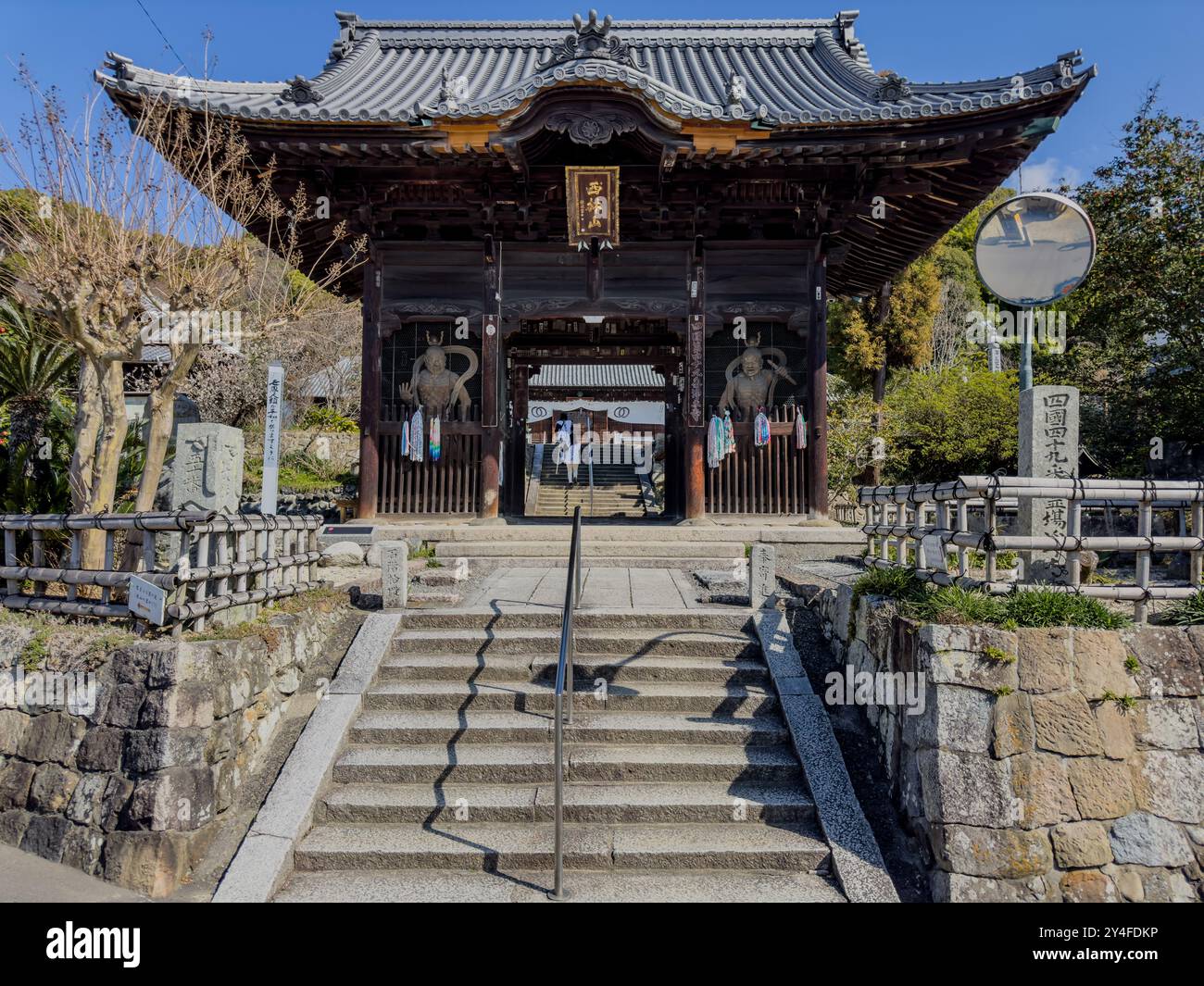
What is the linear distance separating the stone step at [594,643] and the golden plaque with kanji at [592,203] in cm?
580

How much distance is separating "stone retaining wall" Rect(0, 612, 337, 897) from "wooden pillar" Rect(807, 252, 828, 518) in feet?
25.6

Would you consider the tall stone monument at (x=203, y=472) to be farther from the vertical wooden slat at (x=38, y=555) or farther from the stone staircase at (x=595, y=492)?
the stone staircase at (x=595, y=492)

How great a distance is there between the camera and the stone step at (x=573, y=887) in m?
4.22

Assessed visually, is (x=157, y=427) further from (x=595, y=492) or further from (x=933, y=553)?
(x=595, y=492)

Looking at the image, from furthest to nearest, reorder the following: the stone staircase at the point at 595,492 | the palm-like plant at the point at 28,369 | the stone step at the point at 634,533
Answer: the stone staircase at the point at 595,492 < the stone step at the point at 634,533 < the palm-like plant at the point at 28,369

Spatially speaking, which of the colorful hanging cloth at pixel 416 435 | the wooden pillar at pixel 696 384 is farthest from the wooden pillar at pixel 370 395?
the wooden pillar at pixel 696 384

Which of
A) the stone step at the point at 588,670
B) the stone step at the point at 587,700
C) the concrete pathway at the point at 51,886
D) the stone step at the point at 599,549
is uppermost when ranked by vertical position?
the stone step at the point at 599,549

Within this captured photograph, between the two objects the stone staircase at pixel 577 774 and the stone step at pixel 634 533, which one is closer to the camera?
the stone staircase at pixel 577 774

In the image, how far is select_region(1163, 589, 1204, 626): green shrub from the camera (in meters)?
4.78

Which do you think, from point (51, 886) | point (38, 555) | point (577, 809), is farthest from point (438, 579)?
point (51, 886)

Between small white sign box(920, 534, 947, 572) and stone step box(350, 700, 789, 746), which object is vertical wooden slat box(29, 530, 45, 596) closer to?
stone step box(350, 700, 789, 746)

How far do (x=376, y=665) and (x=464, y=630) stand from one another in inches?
30.5

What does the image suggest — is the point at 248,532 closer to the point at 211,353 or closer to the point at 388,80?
the point at 388,80
